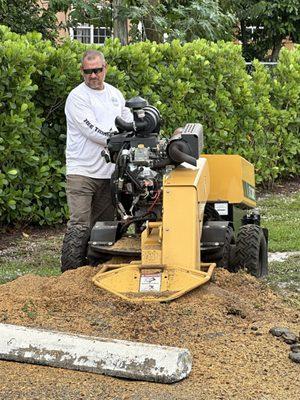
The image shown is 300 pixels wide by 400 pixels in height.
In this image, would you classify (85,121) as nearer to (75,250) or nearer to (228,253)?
(75,250)

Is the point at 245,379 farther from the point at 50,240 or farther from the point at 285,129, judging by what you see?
the point at 285,129

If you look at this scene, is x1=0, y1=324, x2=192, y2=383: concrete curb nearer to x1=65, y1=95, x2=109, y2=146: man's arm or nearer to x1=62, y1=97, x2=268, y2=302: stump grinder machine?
x1=62, y1=97, x2=268, y2=302: stump grinder machine

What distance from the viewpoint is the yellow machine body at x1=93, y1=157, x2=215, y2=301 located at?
674 cm

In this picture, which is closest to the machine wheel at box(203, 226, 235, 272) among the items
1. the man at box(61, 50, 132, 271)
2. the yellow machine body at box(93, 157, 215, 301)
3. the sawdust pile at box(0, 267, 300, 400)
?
the sawdust pile at box(0, 267, 300, 400)

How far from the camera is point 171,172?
7.39m

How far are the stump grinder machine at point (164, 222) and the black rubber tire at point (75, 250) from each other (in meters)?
0.01

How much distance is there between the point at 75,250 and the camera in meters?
7.98

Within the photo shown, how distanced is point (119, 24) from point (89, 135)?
7858mm

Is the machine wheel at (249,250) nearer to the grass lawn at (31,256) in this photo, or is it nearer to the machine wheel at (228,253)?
the machine wheel at (228,253)

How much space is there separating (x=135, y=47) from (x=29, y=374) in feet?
26.7

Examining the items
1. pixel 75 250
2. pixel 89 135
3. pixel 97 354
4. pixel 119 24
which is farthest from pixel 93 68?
pixel 119 24

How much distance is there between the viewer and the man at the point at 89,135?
8.77 meters

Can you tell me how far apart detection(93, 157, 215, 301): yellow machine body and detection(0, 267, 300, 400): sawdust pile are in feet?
0.33

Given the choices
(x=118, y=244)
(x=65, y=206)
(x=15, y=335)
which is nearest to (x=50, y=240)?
(x=65, y=206)
